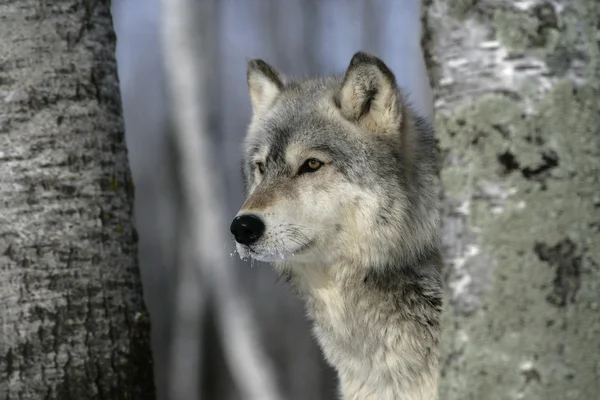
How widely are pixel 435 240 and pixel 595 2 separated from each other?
180cm

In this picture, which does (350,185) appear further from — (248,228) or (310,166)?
(248,228)

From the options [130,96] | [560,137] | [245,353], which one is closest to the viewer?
[560,137]

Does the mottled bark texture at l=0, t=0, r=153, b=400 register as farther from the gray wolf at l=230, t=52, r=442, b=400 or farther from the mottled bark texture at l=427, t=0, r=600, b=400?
the mottled bark texture at l=427, t=0, r=600, b=400

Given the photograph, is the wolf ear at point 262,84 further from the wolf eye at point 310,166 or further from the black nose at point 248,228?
the black nose at point 248,228

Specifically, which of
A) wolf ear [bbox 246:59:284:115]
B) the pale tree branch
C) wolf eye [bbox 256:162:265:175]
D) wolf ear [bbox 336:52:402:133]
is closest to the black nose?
wolf eye [bbox 256:162:265:175]

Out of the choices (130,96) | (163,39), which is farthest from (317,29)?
(130,96)

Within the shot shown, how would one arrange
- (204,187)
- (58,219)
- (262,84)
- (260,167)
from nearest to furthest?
1. (58,219)
2. (260,167)
3. (262,84)
4. (204,187)

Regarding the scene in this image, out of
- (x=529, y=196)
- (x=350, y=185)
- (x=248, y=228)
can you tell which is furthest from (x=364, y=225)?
(x=529, y=196)

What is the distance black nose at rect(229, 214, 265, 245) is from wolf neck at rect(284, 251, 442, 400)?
1.37 ft

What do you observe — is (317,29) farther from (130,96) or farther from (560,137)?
(560,137)

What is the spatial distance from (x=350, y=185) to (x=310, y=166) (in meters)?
0.21

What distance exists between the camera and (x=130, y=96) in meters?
12.0

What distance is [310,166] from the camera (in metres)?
3.24

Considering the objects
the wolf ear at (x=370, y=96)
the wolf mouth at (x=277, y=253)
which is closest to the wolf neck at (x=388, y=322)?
the wolf mouth at (x=277, y=253)
